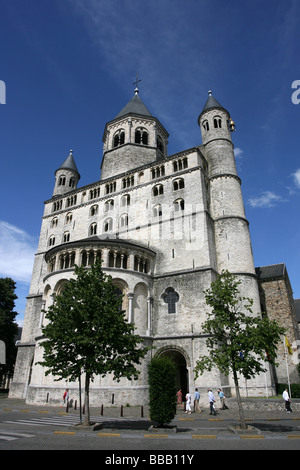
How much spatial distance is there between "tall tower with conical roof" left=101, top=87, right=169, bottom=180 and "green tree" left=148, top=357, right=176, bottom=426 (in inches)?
1074

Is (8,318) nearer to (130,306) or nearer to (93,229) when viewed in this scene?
(93,229)

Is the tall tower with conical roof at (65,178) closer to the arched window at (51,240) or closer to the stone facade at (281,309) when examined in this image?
the arched window at (51,240)

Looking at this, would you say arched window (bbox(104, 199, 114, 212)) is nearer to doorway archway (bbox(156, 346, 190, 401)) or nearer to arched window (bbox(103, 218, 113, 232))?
arched window (bbox(103, 218, 113, 232))

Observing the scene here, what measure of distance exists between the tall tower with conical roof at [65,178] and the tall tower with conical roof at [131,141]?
18.5ft

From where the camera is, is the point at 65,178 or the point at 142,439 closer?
the point at 142,439

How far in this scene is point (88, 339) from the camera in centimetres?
1299

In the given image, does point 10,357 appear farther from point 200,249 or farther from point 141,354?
point 141,354

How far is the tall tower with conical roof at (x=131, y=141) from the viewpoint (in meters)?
37.7

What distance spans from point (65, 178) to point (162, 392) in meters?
36.0

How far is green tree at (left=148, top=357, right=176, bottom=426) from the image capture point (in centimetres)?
1216

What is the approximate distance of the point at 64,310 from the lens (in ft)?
46.6

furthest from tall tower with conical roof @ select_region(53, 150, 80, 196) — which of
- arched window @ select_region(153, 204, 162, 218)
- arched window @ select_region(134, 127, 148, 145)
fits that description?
arched window @ select_region(153, 204, 162, 218)

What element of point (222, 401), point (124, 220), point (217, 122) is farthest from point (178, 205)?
point (222, 401)
